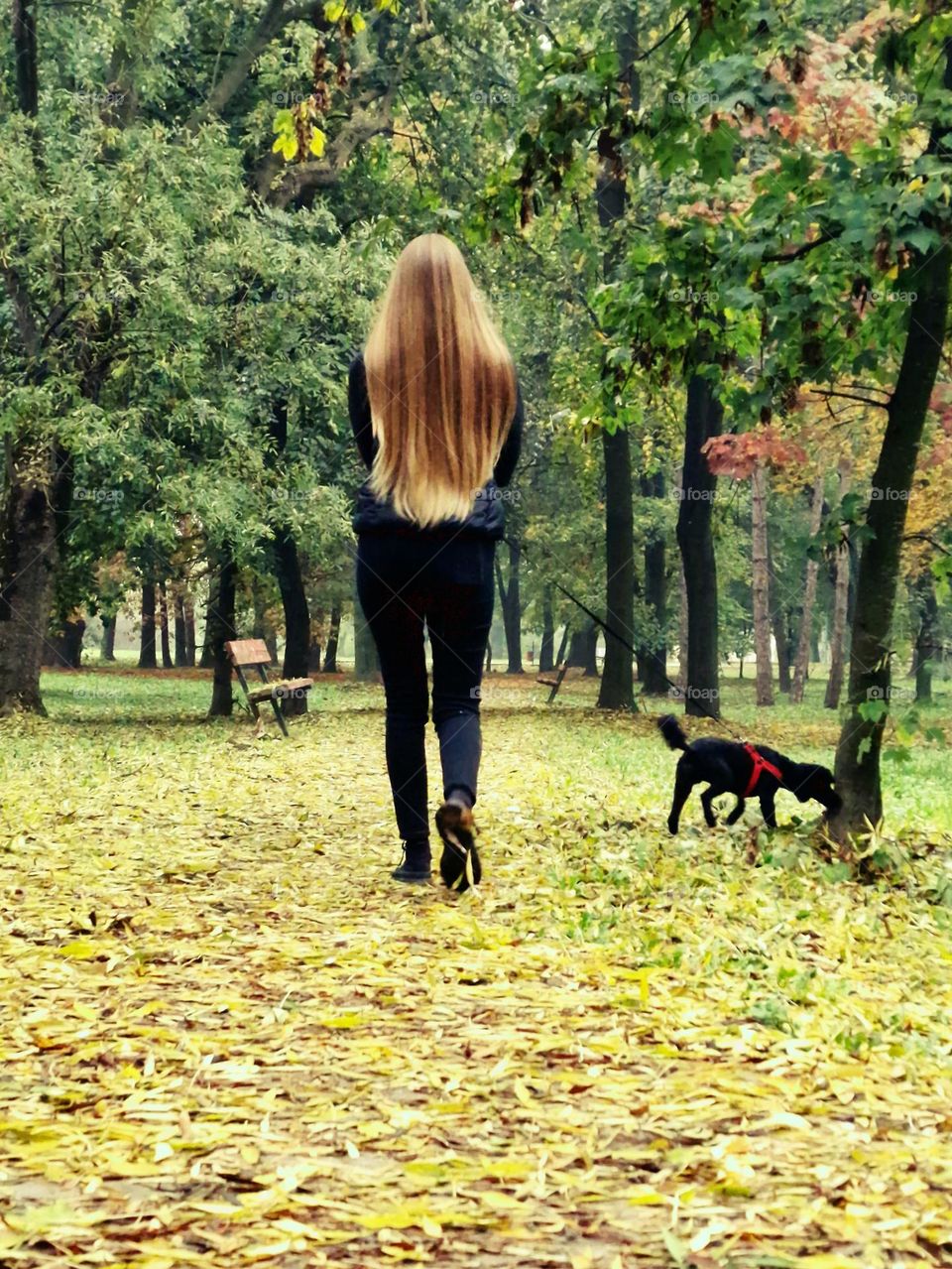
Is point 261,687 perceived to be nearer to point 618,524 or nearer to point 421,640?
point 618,524

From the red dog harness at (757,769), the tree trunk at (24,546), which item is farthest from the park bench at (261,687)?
the red dog harness at (757,769)

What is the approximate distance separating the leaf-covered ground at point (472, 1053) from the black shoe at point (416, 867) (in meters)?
0.10

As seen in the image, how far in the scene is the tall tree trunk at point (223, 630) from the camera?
20.3 metres

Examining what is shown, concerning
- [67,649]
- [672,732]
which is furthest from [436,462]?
[67,649]

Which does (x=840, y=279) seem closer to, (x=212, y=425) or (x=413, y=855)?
(x=413, y=855)

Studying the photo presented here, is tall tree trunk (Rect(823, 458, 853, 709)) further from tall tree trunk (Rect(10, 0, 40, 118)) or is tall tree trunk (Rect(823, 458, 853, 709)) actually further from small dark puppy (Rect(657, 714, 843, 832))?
small dark puppy (Rect(657, 714, 843, 832))

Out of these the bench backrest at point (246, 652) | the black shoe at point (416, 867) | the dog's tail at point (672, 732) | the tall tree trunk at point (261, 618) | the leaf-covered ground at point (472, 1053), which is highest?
the tall tree trunk at point (261, 618)

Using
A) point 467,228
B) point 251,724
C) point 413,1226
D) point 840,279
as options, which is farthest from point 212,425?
point 413,1226

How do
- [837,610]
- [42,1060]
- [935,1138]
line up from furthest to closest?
[837,610] < [42,1060] < [935,1138]

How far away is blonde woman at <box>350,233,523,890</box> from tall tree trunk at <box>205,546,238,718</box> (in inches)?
570

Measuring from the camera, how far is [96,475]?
17.3 meters

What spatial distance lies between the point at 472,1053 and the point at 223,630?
18.1m

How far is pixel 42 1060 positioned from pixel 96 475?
48.1 feet

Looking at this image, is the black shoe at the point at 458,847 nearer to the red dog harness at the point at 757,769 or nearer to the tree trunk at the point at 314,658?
the red dog harness at the point at 757,769
